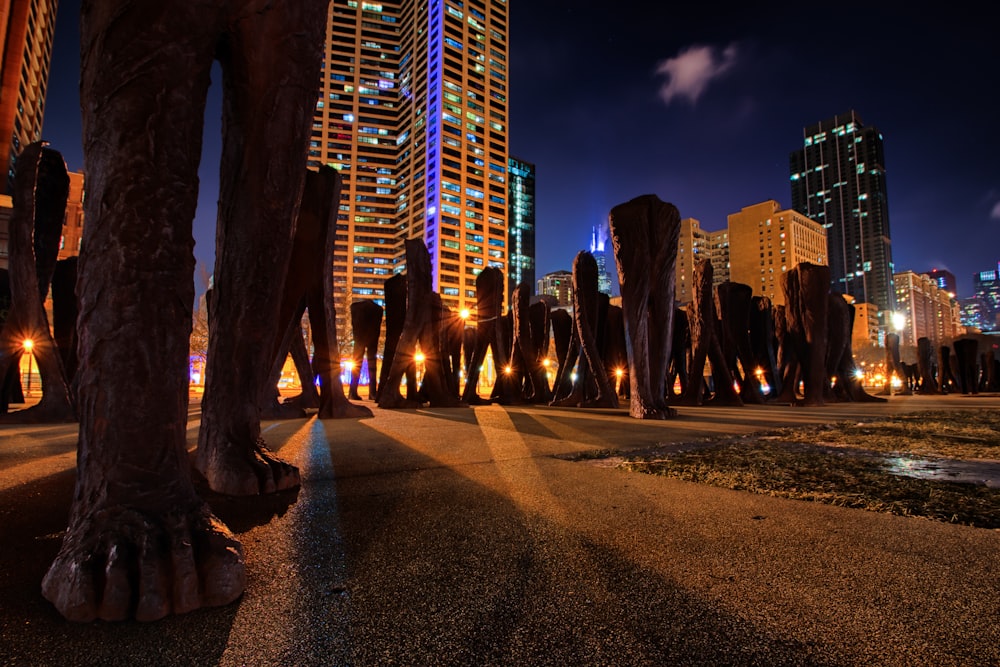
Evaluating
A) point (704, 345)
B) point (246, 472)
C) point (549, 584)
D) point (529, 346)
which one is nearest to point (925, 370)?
point (704, 345)

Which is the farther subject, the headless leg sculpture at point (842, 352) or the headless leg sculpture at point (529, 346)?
the headless leg sculpture at point (842, 352)

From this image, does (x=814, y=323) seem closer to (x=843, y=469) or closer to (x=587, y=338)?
(x=587, y=338)

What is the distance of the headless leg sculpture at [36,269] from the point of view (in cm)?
707

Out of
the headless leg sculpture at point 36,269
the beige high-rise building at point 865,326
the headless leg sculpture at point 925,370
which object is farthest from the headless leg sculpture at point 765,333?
the beige high-rise building at point 865,326

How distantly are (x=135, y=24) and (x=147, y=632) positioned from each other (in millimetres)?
1893

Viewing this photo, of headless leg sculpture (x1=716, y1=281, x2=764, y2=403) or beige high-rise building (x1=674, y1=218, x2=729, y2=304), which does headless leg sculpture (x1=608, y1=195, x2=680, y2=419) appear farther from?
beige high-rise building (x1=674, y1=218, x2=729, y2=304)

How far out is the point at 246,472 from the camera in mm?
2781

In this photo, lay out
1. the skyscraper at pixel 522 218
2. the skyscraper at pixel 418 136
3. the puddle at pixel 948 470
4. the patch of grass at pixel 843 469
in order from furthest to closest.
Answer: the skyscraper at pixel 522 218, the skyscraper at pixel 418 136, the puddle at pixel 948 470, the patch of grass at pixel 843 469

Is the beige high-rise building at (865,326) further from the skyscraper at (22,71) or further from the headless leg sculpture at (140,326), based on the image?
the skyscraper at (22,71)

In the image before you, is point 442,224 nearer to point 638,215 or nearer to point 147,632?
point 638,215

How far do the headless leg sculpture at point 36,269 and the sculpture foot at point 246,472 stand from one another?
669 cm

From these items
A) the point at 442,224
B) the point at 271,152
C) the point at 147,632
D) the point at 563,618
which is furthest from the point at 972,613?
the point at 442,224

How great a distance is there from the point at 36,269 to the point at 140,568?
29.3 feet

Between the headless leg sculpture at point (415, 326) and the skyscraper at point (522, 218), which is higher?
the skyscraper at point (522, 218)
